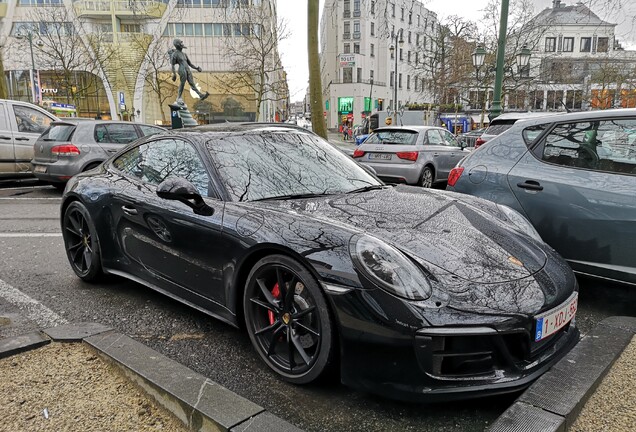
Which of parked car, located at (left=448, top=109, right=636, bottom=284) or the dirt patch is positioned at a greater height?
parked car, located at (left=448, top=109, right=636, bottom=284)

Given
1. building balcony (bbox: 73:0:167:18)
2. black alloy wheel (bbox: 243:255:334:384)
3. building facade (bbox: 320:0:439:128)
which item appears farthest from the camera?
building facade (bbox: 320:0:439:128)

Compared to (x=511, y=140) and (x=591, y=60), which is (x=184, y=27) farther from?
(x=511, y=140)

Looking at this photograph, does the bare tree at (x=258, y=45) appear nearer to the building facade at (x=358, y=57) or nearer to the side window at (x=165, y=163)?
the building facade at (x=358, y=57)

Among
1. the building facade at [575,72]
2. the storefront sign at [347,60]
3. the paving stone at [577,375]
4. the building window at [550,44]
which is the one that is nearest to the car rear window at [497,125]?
the paving stone at [577,375]

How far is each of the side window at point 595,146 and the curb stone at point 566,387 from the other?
142 centimetres

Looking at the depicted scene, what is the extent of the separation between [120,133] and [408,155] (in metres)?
6.00

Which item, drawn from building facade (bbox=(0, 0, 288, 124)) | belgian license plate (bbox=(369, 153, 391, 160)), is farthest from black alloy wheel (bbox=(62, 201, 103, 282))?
building facade (bbox=(0, 0, 288, 124))

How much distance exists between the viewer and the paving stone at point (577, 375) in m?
2.01

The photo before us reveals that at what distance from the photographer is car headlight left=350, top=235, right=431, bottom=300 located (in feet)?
6.98

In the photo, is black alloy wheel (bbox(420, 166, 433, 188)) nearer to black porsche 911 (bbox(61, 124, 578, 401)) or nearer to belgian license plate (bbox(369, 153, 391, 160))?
belgian license plate (bbox(369, 153, 391, 160))

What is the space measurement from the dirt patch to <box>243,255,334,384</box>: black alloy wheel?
2.10ft

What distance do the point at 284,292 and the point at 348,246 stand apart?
45cm

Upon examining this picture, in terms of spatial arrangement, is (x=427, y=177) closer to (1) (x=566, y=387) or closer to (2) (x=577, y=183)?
(2) (x=577, y=183)

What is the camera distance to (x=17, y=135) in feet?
31.6
